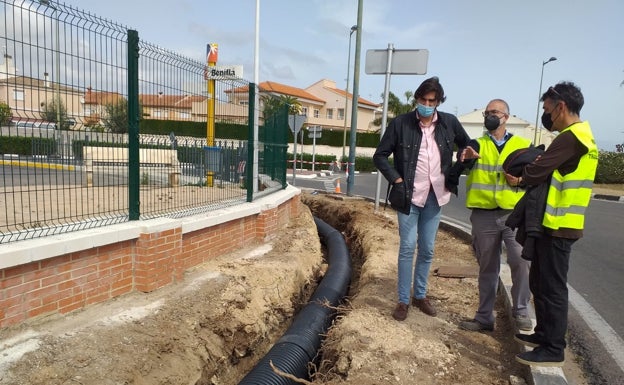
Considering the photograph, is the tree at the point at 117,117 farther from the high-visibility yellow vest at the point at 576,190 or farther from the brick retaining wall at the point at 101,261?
the high-visibility yellow vest at the point at 576,190

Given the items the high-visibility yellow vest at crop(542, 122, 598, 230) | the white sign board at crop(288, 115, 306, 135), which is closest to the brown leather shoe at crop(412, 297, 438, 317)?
the high-visibility yellow vest at crop(542, 122, 598, 230)

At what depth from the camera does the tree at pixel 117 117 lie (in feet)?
13.0

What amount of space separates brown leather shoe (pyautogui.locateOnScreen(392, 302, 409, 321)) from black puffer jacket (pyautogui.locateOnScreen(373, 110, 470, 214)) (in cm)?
87

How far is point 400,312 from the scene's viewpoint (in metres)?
3.84

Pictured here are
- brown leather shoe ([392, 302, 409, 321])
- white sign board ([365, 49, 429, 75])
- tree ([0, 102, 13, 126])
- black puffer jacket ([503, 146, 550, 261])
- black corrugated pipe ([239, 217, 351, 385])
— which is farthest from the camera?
white sign board ([365, 49, 429, 75])

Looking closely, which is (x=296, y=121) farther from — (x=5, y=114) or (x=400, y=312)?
(x=5, y=114)

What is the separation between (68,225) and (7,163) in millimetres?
661

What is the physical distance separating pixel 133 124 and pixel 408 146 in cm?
254

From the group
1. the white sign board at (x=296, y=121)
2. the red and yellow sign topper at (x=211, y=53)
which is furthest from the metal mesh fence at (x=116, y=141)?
the white sign board at (x=296, y=121)

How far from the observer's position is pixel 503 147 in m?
3.56

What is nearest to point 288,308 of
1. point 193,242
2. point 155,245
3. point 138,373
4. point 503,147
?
point 193,242

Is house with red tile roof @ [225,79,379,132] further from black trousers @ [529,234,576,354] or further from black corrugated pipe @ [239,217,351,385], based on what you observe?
black trousers @ [529,234,576,354]

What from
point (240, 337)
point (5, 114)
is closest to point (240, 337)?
point (240, 337)

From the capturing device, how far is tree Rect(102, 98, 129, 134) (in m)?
3.96
